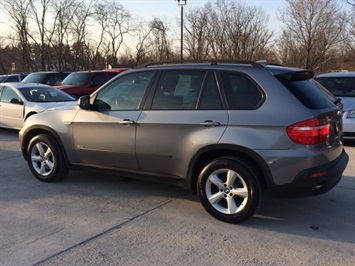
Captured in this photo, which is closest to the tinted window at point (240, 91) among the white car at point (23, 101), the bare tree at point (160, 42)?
the white car at point (23, 101)

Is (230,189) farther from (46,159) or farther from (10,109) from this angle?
(10,109)

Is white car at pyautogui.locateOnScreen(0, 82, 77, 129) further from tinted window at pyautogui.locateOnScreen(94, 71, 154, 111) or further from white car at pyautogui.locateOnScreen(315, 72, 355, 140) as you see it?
white car at pyautogui.locateOnScreen(315, 72, 355, 140)

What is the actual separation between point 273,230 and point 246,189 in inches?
20.1

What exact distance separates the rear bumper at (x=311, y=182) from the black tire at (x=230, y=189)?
0.22 meters

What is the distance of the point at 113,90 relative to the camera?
521 cm

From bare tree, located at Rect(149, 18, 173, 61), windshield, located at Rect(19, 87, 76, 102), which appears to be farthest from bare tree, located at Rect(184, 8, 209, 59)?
windshield, located at Rect(19, 87, 76, 102)

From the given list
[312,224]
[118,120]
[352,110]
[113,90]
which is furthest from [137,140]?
[352,110]

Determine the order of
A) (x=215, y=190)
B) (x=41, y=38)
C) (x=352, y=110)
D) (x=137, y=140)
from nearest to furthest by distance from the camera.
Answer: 1. (x=215, y=190)
2. (x=137, y=140)
3. (x=352, y=110)
4. (x=41, y=38)

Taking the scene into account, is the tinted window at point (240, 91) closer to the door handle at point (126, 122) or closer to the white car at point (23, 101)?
the door handle at point (126, 122)

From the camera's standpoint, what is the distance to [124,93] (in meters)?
5.08

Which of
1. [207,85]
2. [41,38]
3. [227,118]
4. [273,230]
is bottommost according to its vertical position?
[273,230]

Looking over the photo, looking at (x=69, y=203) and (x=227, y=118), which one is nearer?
(x=227, y=118)

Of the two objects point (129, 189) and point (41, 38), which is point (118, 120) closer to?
Result: point (129, 189)

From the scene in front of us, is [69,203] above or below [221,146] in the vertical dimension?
below
